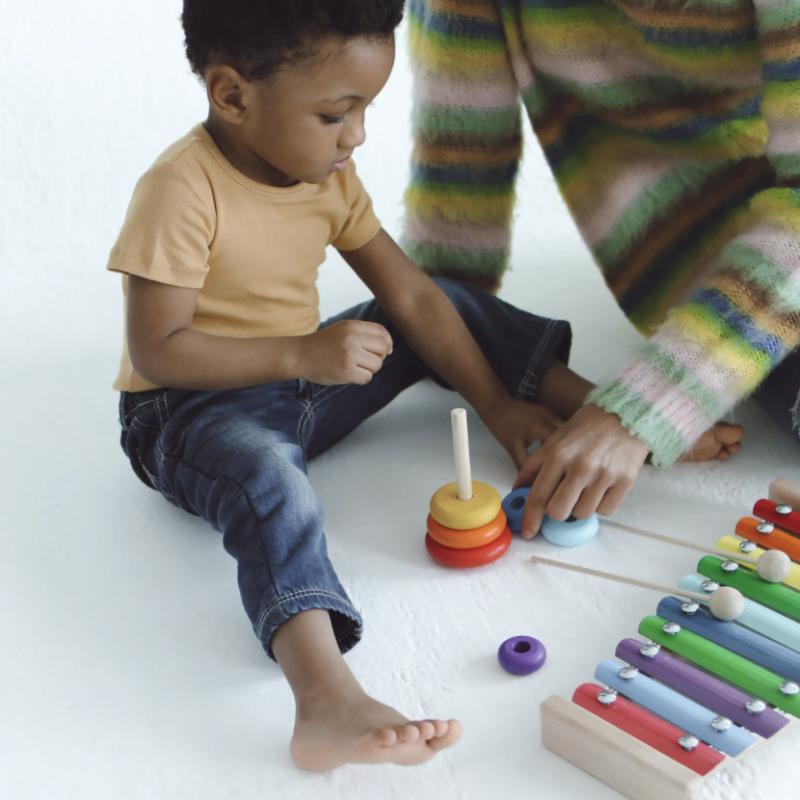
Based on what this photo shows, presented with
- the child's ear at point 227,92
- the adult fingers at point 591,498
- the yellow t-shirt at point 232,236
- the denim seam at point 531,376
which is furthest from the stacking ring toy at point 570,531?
the child's ear at point 227,92

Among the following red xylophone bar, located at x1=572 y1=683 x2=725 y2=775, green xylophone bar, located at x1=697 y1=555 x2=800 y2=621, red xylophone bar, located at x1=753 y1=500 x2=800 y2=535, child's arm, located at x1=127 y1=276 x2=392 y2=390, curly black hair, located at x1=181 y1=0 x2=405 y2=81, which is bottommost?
red xylophone bar, located at x1=572 y1=683 x2=725 y2=775

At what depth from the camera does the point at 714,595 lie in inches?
40.0

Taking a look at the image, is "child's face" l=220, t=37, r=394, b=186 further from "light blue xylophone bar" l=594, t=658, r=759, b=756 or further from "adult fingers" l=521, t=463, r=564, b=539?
"light blue xylophone bar" l=594, t=658, r=759, b=756

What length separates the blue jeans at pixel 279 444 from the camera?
3.41 feet

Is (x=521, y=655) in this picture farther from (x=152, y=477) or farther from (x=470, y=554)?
(x=152, y=477)

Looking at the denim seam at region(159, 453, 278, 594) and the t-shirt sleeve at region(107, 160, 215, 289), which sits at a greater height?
the t-shirt sleeve at region(107, 160, 215, 289)

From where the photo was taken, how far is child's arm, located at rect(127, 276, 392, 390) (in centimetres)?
112

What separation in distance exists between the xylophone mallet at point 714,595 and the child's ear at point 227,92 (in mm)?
551

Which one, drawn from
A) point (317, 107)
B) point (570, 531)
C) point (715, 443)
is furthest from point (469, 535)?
point (317, 107)

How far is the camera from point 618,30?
1276mm

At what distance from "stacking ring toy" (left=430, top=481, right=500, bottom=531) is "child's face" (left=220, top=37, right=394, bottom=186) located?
0.35 meters

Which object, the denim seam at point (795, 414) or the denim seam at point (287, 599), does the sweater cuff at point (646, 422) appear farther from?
the denim seam at point (287, 599)

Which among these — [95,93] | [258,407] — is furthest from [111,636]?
[95,93]

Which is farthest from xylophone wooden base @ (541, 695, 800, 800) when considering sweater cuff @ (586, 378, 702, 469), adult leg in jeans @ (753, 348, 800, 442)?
adult leg in jeans @ (753, 348, 800, 442)
